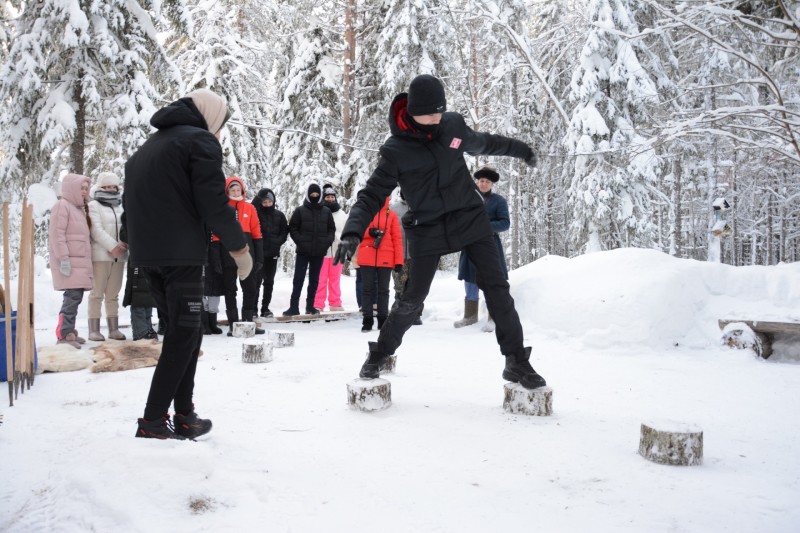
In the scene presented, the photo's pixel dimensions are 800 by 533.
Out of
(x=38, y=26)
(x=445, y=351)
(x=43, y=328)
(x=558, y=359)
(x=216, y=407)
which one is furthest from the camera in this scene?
(x=38, y=26)

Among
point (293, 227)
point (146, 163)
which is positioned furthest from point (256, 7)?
point (146, 163)

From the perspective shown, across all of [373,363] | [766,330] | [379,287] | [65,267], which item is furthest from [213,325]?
[766,330]

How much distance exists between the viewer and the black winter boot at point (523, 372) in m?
3.82

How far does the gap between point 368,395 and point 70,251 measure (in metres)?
4.91

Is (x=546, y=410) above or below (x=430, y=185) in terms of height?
below

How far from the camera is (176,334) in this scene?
2986 millimetres

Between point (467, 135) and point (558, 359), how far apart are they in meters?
3.12

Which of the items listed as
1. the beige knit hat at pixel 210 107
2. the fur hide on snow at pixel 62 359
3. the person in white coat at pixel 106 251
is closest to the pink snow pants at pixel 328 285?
the person in white coat at pixel 106 251

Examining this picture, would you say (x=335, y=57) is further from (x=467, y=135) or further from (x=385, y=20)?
(x=467, y=135)

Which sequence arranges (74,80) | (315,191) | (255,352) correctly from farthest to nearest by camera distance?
1. (74,80)
2. (315,191)
3. (255,352)

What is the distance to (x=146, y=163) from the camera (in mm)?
2992

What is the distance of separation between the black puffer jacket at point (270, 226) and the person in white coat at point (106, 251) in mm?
2406

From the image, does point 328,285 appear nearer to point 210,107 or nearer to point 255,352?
point 255,352

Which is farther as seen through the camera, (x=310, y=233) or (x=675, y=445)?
(x=310, y=233)
